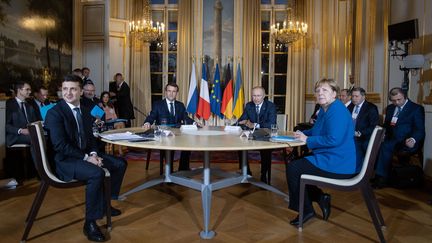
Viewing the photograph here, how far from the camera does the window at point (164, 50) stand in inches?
350

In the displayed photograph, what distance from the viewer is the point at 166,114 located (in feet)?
15.2

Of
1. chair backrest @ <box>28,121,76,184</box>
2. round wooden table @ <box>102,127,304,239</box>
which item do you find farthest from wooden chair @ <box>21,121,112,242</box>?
round wooden table @ <box>102,127,304,239</box>

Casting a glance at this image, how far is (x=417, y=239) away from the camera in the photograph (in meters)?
2.78

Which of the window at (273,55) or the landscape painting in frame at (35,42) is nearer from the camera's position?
the landscape painting in frame at (35,42)

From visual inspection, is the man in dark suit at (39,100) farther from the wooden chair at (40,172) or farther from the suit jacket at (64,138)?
the wooden chair at (40,172)

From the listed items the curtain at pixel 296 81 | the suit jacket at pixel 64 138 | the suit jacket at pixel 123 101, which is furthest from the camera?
the curtain at pixel 296 81

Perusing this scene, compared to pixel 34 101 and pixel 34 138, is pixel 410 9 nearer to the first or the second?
pixel 34 138

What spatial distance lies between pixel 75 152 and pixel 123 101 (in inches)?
204

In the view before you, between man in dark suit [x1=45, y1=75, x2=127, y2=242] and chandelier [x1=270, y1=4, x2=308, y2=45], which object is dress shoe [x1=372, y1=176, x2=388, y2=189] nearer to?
man in dark suit [x1=45, y1=75, x2=127, y2=242]

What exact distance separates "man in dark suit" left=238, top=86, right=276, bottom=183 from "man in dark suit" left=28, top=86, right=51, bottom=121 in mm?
2839

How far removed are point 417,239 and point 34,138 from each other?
3026mm

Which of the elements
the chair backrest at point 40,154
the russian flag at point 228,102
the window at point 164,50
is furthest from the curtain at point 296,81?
the chair backrest at point 40,154

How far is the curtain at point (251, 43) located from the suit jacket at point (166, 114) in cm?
421

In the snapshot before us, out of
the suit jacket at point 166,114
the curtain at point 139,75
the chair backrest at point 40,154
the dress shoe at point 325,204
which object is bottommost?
the dress shoe at point 325,204
